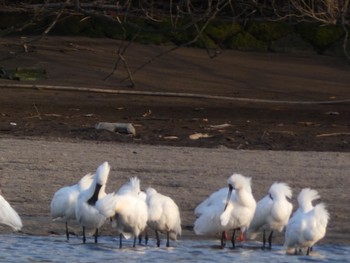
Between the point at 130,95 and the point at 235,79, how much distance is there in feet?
10.1

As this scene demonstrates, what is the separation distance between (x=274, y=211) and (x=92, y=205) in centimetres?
170

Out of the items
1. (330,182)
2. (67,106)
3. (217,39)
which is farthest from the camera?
(217,39)

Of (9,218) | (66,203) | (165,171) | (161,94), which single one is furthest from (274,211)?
(161,94)

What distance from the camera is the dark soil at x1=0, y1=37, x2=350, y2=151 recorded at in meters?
19.0

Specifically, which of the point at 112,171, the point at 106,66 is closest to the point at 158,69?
the point at 106,66

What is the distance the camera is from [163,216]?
38.4 ft

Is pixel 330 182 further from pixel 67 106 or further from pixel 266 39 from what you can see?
pixel 266 39

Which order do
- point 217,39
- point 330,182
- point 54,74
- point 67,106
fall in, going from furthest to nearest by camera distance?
point 217,39, point 54,74, point 67,106, point 330,182

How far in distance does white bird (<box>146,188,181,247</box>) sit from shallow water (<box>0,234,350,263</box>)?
0.16 m

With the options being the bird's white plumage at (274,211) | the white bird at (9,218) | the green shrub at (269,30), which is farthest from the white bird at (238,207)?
the green shrub at (269,30)

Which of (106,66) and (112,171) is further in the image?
(106,66)

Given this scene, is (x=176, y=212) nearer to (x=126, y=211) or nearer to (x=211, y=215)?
(x=211, y=215)

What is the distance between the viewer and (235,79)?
25.0 metres

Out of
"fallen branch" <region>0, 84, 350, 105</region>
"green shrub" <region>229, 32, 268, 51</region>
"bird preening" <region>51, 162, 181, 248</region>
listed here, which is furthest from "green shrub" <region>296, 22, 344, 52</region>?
"bird preening" <region>51, 162, 181, 248</region>
